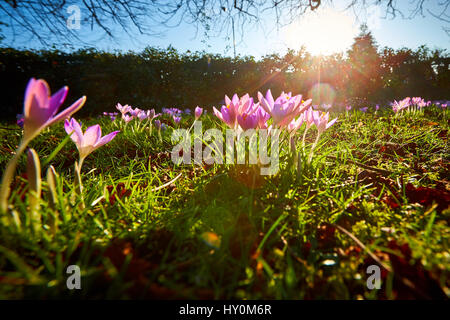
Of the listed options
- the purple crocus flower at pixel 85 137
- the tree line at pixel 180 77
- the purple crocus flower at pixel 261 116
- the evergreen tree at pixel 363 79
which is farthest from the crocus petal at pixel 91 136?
the evergreen tree at pixel 363 79

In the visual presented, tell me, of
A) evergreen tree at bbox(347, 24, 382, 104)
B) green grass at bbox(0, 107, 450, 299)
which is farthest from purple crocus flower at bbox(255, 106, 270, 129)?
evergreen tree at bbox(347, 24, 382, 104)

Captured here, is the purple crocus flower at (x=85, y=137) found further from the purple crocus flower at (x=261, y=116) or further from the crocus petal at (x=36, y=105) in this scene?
the purple crocus flower at (x=261, y=116)

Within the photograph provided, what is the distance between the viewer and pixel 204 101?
873 cm

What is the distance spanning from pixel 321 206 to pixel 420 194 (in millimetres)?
550

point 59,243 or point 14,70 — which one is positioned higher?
→ point 14,70

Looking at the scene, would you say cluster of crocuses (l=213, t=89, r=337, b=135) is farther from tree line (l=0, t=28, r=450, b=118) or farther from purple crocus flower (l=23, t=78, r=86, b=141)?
tree line (l=0, t=28, r=450, b=118)

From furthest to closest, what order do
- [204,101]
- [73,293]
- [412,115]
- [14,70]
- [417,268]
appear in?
1. [204,101]
2. [14,70]
3. [412,115]
4. [417,268]
5. [73,293]

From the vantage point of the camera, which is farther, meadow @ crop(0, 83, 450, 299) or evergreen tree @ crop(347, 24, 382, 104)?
evergreen tree @ crop(347, 24, 382, 104)

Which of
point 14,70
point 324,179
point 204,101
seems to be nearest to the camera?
point 324,179

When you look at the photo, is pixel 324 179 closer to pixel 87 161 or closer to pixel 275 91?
pixel 87 161

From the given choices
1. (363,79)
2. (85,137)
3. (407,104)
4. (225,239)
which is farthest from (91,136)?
(363,79)

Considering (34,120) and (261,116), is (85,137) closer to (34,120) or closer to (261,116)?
(34,120)
